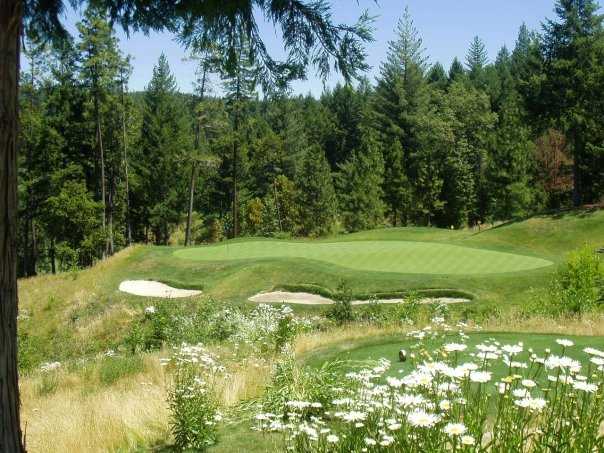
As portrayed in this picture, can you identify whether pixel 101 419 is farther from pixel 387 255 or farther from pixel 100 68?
pixel 100 68

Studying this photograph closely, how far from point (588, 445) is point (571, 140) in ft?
98.3

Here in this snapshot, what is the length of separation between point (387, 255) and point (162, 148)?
27.5 m

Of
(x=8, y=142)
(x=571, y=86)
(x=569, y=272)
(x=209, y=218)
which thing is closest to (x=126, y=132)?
(x=209, y=218)

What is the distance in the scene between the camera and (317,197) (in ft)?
137

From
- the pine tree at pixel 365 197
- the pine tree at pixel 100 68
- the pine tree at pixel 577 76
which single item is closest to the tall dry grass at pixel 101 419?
the pine tree at pixel 100 68

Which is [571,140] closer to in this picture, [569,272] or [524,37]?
[569,272]

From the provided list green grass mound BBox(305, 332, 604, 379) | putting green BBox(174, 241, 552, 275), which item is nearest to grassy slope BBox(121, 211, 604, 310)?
putting green BBox(174, 241, 552, 275)

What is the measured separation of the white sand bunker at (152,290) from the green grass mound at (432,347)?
9954 millimetres

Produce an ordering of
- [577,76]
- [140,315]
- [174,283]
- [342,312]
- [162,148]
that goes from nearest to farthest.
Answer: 1. [342,312]
2. [140,315]
3. [174,283]
4. [577,76]
5. [162,148]

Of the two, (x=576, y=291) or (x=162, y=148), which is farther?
(x=162, y=148)

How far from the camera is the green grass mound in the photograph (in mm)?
6777

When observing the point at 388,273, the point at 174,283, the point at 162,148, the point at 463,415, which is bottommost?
the point at 174,283

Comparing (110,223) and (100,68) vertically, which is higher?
(100,68)

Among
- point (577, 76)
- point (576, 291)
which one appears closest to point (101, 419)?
point (576, 291)
